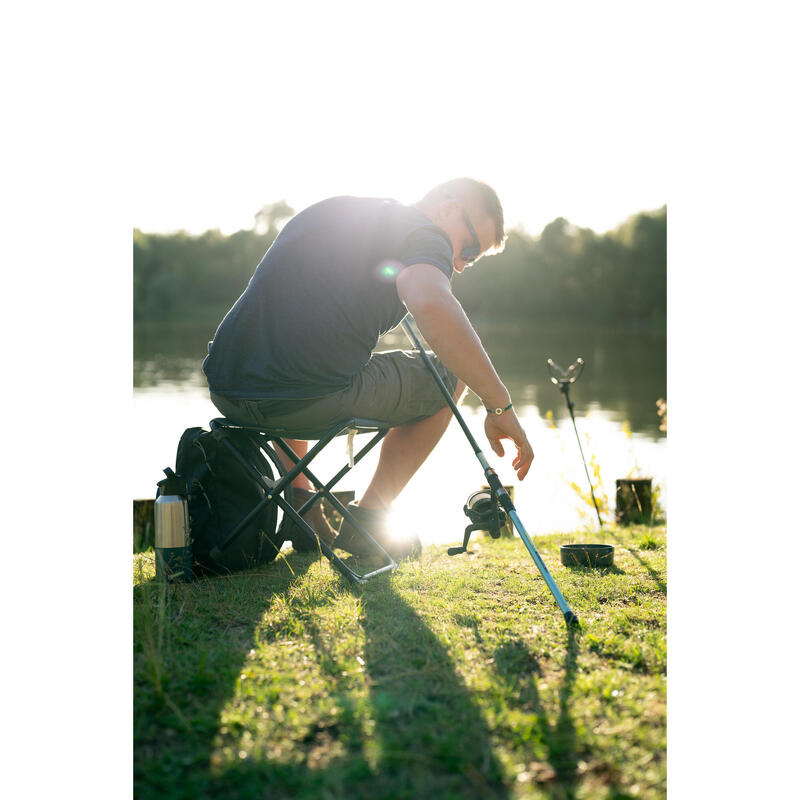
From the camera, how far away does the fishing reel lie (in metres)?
2.24

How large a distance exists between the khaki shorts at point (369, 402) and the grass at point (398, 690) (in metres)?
0.51

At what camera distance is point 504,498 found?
7.29ft

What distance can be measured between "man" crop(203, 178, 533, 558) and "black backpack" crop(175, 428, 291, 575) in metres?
0.14

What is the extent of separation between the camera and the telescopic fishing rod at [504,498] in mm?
1984

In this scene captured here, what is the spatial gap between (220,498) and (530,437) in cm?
650

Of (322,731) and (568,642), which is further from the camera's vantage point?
(568,642)

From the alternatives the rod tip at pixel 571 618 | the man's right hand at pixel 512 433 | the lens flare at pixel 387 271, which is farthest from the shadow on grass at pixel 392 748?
the lens flare at pixel 387 271

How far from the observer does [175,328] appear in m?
28.9

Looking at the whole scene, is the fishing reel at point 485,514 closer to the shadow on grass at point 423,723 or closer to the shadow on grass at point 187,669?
the shadow on grass at point 423,723

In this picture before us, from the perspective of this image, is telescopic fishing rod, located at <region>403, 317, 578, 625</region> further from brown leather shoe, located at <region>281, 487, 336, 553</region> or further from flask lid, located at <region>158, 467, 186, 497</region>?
flask lid, located at <region>158, 467, 186, 497</region>

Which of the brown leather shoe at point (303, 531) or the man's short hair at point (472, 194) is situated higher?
the man's short hair at point (472, 194)
